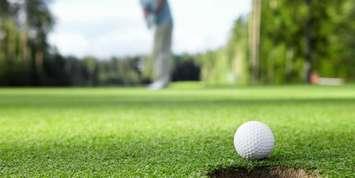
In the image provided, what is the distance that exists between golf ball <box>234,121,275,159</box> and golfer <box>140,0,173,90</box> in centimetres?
1060

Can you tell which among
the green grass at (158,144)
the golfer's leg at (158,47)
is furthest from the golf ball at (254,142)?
the golfer's leg at (158,47)

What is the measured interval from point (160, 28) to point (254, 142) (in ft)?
35.7

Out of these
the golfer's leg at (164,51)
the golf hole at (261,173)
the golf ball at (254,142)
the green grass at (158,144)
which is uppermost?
the golfer's leg at (164,51)

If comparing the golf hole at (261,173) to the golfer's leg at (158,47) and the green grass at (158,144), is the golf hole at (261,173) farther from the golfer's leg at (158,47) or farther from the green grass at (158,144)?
the golfer's leg at (158,47)

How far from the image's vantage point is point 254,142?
123 inches

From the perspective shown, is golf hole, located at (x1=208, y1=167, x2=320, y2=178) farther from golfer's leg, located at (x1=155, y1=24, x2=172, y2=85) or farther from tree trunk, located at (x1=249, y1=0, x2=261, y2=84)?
tree trunk, located at (x1=249, y1=0, x2=261, y2=84)

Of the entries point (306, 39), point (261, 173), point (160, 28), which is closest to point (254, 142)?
point (261, 173)

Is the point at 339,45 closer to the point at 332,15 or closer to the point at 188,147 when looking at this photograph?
the point at 332,15

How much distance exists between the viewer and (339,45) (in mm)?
34844

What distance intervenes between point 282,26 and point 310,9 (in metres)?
2.04

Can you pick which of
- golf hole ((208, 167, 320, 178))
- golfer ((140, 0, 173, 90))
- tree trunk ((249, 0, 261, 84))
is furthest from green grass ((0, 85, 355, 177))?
tree trunk ((249, 0, 261, 84))

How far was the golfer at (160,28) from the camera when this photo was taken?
13.7 m

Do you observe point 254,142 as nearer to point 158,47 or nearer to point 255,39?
point 158,47

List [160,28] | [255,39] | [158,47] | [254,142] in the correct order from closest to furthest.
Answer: [254,142] < [160,28] < [158,47] < [255,39]
